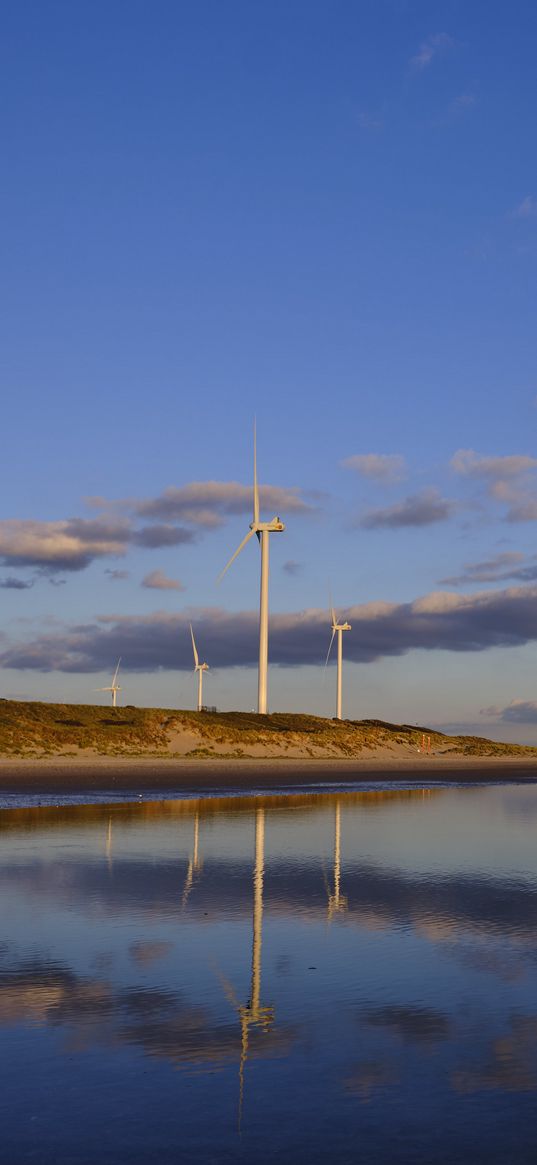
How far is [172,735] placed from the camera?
85188 millimetres

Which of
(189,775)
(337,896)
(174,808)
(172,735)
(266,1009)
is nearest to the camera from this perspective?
(266,1009)

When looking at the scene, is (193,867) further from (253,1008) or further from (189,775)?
(189,775)

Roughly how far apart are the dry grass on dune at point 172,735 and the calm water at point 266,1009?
1966 inches

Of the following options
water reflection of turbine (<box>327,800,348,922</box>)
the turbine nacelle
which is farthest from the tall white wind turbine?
water reflection of turbine (<box>327,800,348,922</box>)

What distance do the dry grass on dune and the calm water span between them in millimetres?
49946

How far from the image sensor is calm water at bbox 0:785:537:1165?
7.06m

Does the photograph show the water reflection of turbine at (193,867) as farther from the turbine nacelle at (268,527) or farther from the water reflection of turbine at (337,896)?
the turbine nacelle at (268,527)

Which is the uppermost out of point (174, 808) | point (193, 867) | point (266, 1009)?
point (174, 808)

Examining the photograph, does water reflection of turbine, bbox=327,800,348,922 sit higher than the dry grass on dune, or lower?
lower

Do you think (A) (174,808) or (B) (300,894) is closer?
(B) (300,894)

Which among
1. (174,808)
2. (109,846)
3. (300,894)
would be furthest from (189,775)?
(300,894)

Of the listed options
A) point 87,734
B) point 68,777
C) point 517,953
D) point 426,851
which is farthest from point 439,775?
point 517,953

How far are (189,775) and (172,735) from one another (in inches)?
1035

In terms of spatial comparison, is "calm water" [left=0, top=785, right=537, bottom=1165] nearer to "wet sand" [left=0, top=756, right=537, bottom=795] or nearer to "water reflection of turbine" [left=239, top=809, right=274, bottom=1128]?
"water reflection of turbine" [left=239, top=809, right=274, bottom=1128]
